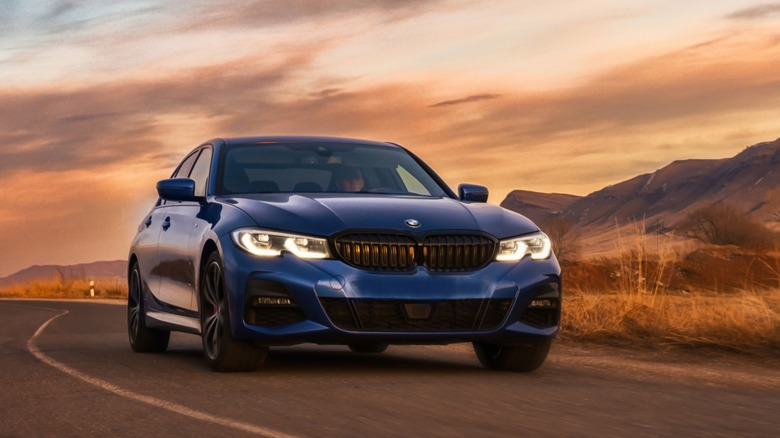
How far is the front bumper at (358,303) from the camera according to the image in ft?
27.8

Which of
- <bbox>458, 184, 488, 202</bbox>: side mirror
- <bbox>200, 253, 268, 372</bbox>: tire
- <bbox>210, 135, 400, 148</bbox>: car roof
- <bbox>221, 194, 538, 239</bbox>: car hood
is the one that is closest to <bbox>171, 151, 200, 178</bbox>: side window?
<bbox>210, 135, 400, 148</bbox>: car roof

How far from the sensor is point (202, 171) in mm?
10773

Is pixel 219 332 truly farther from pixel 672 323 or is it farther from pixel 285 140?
pixel 672 323

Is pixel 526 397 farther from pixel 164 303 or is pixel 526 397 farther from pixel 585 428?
pixel 164 303

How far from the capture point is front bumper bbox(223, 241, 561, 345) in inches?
334

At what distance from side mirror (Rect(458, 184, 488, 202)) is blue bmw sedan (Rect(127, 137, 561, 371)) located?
0.31 metres

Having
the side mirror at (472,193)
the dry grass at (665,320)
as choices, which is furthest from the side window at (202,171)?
the dry grass at (665,320)

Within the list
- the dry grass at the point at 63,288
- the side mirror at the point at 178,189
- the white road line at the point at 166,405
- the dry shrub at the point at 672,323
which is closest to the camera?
the white road line at the point at 166,405

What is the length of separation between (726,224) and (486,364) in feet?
186

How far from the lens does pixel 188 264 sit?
32.3 ft

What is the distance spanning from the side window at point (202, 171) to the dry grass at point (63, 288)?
3055cm

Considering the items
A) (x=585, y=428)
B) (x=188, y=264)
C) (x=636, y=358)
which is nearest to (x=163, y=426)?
(x=585, y=428)

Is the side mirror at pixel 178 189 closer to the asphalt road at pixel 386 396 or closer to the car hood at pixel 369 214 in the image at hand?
the car hood at pixel 369 214

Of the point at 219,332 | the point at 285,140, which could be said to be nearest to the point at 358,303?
the point at 219,332
